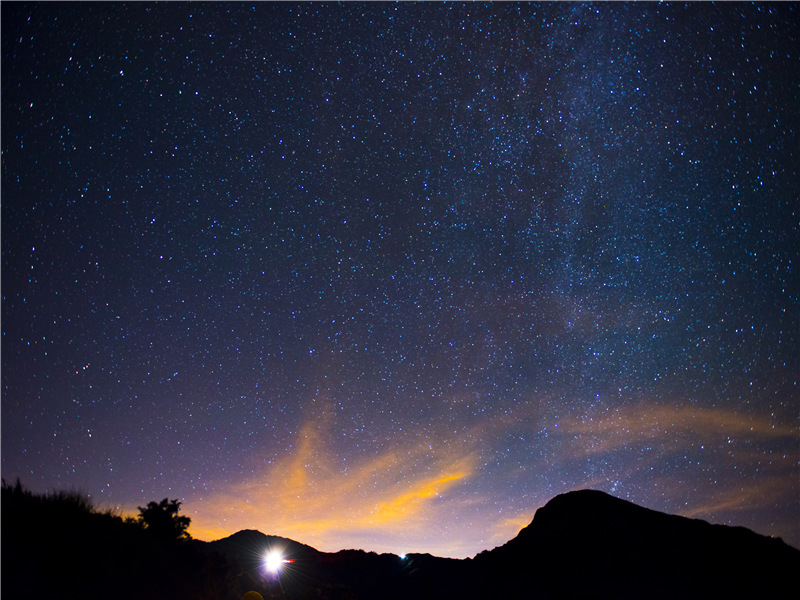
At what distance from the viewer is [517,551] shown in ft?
143

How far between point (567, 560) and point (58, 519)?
43.6 metres

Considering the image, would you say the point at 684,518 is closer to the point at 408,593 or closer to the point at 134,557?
the point at 408,593

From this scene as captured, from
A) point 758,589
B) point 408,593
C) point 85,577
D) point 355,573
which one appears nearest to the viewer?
point 85,577

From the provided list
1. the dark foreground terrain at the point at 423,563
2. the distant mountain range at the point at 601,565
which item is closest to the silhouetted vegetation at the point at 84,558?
the dark foreground terrain at the point at 423,563

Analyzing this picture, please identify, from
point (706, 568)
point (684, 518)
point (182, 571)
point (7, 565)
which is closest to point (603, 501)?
point (684, 518)

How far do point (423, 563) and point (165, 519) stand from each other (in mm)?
47735

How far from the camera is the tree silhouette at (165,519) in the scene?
11.7 meters

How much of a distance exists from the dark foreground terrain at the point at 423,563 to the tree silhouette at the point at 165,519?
1.29m

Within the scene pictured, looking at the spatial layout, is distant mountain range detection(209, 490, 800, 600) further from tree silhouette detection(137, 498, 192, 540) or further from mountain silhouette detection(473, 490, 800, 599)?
tree silhouette detection(137, 498, 192, 540)

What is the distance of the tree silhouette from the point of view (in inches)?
460

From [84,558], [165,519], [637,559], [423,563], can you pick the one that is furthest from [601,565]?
[84,558]

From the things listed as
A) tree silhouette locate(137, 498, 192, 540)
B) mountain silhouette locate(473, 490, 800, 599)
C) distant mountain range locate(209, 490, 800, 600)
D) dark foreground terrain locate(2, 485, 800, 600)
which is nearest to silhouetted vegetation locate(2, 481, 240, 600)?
dark foreground terrain locate(2, 485, 800, 600)

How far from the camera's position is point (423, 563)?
50.3 m

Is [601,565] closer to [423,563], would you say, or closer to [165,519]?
[423,563]
